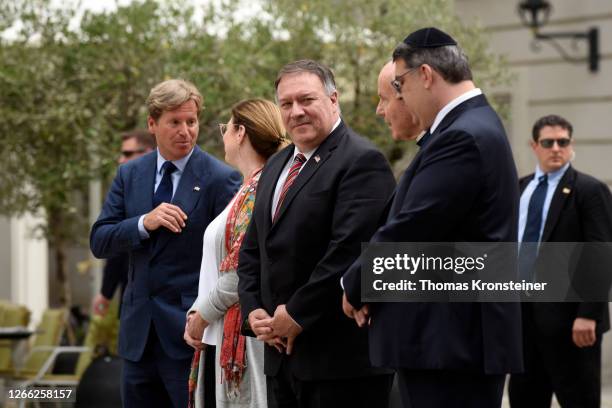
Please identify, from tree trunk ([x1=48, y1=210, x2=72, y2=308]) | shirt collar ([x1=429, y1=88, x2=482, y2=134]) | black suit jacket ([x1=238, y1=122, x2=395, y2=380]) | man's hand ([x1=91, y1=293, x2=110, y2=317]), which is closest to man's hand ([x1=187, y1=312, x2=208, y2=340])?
black suit jacket ([x1=238, y1=122, x2=395, y2=380])

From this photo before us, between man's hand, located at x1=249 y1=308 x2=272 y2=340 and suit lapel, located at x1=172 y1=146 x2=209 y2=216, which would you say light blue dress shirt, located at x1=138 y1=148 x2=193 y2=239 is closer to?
suit lapel, located at x1=172 y1=146 x2=209 y2=216

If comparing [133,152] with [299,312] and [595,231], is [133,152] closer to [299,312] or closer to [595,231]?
[595,231]

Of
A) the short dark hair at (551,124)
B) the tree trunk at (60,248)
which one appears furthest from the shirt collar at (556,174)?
the tree trunk at (60,248)

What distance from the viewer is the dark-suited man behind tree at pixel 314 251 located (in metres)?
5.14

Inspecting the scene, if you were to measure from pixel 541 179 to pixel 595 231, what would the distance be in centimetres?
56

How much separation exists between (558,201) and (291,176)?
10.5 feet

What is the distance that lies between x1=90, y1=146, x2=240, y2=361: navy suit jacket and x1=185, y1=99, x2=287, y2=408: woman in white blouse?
0.33m

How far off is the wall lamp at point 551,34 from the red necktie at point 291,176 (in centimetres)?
918

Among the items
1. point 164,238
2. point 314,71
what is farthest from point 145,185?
point 314,71

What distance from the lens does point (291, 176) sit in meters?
5.45

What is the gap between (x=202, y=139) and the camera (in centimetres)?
1191

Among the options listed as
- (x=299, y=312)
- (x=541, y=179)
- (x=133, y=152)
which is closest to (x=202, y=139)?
(x=133, y=152)

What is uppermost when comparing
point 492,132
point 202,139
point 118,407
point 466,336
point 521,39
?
point 521,39

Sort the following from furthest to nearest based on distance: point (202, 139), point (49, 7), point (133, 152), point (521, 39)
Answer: point (521, 39) → point (49, 7) → point (202, 139) → point (133, 152)
